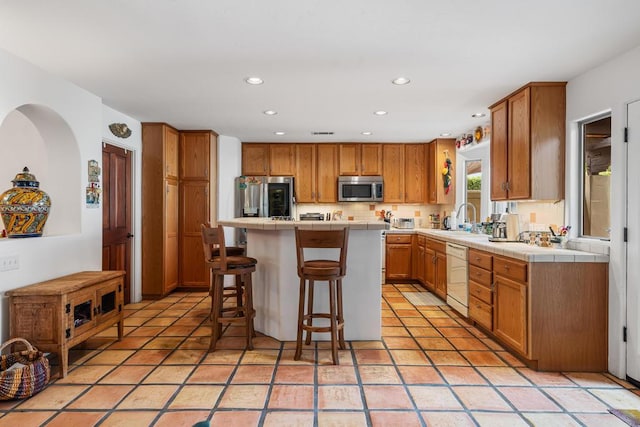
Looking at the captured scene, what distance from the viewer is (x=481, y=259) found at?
3.71m

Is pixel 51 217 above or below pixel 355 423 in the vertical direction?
above

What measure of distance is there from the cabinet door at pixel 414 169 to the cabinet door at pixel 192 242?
10.3 ft

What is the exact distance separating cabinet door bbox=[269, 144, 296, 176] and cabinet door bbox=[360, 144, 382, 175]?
3.65ft

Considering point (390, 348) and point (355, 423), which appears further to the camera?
point (390, 348)

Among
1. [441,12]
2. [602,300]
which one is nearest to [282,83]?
[441,12]

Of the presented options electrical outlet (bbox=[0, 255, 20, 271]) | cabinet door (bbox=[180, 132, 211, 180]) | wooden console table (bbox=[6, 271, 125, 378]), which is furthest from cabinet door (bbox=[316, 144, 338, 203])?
electrical outlet (bbox=[0, 255, 20, 271])

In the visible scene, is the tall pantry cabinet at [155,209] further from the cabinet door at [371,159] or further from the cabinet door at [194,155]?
the cabinet door at [371,159]

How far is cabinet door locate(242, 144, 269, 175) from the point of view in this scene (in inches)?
250

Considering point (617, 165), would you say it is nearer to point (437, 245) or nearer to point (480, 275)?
point (480, 275)

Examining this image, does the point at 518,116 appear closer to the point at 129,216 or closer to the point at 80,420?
the point at 80,420

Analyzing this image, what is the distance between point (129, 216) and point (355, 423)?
384 cm

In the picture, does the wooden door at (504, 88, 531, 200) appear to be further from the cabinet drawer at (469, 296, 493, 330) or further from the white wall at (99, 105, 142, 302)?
the white wall at (99, 105, 142, 302)

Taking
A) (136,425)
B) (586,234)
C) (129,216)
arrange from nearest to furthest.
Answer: (136,425) < (586,234) < (129,216)

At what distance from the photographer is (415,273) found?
6.02 meters
